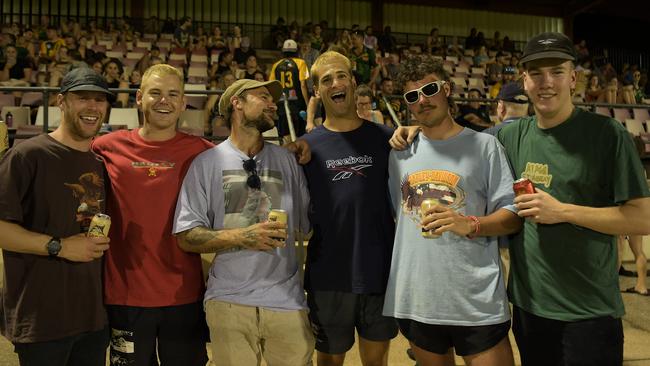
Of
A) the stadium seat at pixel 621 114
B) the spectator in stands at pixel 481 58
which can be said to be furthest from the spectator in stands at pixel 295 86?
the spectator in stands at pixel 481 58

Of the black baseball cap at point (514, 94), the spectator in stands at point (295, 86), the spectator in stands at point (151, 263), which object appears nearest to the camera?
the spectator in stands at point (151, 263)

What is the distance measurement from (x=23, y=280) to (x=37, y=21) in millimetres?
17020

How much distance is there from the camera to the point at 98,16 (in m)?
17.3

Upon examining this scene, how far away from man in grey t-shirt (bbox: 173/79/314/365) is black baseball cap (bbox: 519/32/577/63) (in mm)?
1242

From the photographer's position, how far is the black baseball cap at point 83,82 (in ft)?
8.59

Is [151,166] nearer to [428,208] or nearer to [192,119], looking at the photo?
[428,208]

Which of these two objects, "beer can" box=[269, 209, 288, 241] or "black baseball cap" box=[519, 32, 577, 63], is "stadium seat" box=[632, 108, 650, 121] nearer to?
"black baseball cap" box=[519, 32, 577, 63]

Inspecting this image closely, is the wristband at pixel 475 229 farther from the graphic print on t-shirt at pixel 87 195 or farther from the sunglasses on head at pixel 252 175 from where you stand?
the graphic print on t-shirt at pixel 87 195

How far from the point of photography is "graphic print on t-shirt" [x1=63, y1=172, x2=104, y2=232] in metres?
2.53

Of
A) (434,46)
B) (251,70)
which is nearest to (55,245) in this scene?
(251,70)

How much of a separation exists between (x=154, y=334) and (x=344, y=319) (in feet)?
3.05

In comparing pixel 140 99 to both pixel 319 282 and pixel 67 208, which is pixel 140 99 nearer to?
pixel 67 208

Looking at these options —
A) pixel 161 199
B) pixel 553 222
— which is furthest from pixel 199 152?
pixel 553 222

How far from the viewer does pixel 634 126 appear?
1045 centimetres
